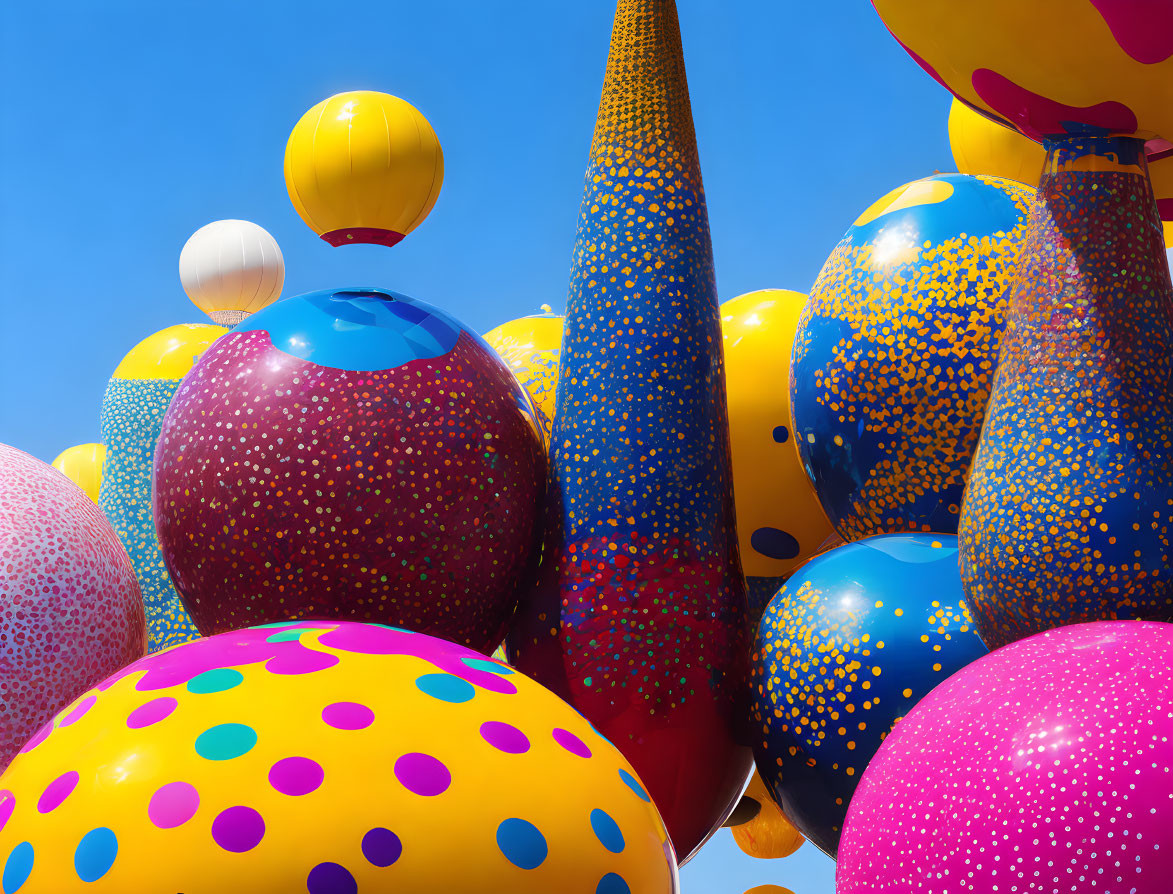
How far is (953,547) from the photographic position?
2.20 metres

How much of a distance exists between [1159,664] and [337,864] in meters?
1.03

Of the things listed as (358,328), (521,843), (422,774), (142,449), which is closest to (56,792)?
(422,774)

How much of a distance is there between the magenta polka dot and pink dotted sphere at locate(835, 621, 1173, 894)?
2.24ft

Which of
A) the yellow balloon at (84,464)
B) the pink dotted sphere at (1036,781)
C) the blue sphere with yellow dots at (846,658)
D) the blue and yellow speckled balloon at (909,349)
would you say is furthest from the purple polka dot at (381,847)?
the yellow balloon at (84,464)

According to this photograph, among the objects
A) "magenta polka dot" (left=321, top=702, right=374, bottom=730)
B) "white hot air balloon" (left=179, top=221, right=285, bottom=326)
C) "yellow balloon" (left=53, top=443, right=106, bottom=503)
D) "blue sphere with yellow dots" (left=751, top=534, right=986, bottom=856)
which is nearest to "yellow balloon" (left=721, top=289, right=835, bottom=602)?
"blue sphere with yellow dots" (left=751, top=534, right=986, bottom=856)

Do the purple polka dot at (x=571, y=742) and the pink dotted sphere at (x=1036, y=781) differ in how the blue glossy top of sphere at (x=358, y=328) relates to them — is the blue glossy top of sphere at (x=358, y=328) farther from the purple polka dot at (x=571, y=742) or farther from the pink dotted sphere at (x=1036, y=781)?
the pink dotted sphere at (x=1036, y=781)

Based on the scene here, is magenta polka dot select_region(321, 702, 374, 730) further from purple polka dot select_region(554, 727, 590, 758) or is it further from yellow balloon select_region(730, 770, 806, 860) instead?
yellow balloon select_region(730, 770, 806, 860)

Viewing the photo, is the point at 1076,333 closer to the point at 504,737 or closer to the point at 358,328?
the point at 504,737

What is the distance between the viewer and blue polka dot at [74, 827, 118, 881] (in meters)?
1.29

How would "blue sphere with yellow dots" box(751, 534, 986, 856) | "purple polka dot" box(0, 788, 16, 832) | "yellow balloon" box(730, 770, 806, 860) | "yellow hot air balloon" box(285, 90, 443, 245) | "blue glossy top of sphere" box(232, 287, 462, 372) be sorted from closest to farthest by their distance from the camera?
"purple polka dot" box(0, 788, 16, 832) < "blue sphere with yellow dots" box(751, 534, 986, 856) < "blue glossy top of sphere" box(232, 287, 462, 372) < "yellow hot air balloon" box(285, 90, 443, 245) < "yellow balloon" box(730, 770, 806, 860)

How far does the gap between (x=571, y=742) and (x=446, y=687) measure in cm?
18

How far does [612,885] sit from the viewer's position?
1.45m

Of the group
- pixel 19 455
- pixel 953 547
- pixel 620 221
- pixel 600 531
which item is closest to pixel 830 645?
pixel 953 547

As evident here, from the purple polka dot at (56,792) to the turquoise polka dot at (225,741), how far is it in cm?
16
